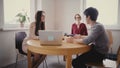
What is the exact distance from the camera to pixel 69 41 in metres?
2.57

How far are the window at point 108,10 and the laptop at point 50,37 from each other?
109 inches

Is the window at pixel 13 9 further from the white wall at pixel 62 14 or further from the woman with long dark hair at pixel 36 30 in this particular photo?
the woman with long dark hair at pixel 36 30

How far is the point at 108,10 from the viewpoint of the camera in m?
4.64

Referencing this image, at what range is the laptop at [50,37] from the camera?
2199 millimetres

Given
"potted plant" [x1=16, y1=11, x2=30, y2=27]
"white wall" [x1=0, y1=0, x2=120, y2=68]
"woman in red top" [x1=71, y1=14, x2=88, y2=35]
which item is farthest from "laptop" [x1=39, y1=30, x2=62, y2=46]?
"white wall" [x1=0, y1=0, x2=120, y2=68]

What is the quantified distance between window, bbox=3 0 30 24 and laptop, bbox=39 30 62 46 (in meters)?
2.04

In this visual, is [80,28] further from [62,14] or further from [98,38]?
[98,38]

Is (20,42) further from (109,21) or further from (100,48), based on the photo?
(109,21)

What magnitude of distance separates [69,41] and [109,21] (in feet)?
8.08

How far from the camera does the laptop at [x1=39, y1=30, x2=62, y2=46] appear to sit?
220 centimetres

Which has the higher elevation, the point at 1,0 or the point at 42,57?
the point at 1,0

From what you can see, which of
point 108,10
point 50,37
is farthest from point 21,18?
point 108,10

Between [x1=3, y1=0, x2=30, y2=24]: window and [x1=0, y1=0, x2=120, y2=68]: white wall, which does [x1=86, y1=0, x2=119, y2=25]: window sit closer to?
[x1=0, y1=0, x2=120, y2=68]: white wall

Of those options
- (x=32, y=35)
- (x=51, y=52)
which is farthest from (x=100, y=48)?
(x=32, y=35)
